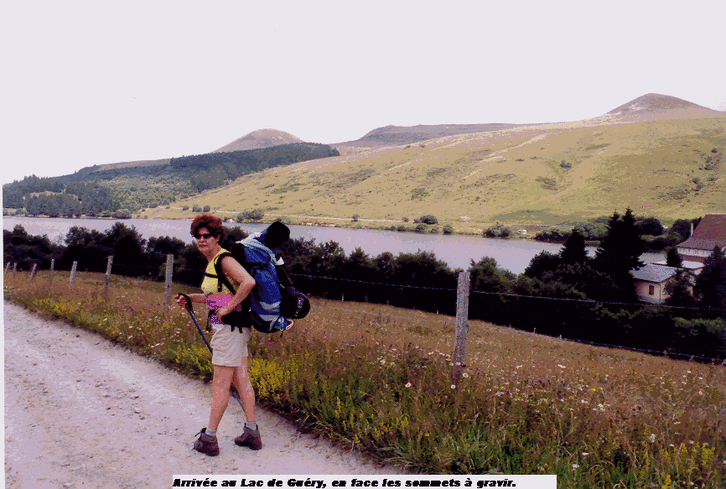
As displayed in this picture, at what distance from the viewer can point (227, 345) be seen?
383 cm

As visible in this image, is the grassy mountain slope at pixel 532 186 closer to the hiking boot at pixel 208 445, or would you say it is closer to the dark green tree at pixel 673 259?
the dark green tree at pixel 673 259

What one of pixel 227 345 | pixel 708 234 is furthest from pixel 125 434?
pixel 708 234

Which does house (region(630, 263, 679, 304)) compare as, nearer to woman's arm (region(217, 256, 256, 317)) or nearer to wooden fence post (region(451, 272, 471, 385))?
wooden fence post (region(451, 272, 471, 385))

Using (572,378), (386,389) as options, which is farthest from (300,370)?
(572,378)

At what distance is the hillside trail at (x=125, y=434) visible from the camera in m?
3.64

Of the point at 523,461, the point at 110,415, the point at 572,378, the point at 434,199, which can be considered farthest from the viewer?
the point at 434,199

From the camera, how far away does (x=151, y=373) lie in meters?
6.27


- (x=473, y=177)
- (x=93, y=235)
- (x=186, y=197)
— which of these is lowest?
(x=93, y=235)

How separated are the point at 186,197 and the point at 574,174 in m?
145

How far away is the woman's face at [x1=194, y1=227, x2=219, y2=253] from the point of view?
3.64 metres

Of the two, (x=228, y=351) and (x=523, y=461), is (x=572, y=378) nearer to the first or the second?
(x=523, y=461)

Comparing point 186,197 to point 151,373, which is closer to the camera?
point 151,373

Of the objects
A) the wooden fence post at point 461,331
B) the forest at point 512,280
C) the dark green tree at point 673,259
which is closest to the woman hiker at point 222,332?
the wooden fence post at point 461,331

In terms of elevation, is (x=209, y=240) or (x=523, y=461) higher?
(x=209, y=240)
